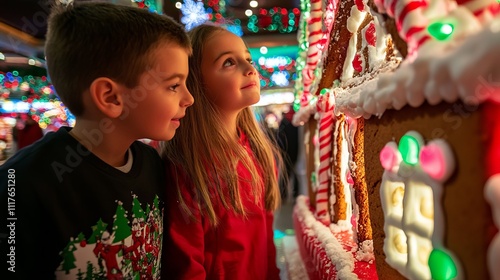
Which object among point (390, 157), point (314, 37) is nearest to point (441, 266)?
point (390, 157)

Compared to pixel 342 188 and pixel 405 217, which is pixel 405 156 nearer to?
pixel 405 217

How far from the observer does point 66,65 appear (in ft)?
4.68

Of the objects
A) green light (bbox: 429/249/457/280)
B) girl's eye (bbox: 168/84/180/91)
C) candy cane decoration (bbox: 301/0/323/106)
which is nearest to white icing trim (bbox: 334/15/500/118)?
green light (bbox: 429/249/457/280)

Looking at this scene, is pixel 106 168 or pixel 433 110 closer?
pixel 433 110

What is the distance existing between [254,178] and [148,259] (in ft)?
2.17

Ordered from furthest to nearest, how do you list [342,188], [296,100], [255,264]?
[296,100]
[342,188]
[255,264]

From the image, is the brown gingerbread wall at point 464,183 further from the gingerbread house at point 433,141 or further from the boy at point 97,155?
the boy at point 97,155

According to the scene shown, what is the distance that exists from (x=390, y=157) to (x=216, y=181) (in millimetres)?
845

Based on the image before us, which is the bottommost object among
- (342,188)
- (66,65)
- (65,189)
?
(342,188)

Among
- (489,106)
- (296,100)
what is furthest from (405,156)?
(296,100)

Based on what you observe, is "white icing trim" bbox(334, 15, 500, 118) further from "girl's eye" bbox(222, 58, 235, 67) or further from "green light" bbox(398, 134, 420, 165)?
"girl's eye" bbox(222, 58, 235, 67)

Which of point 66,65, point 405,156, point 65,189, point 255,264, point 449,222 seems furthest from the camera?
point 255,264

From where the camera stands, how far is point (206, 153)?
1880mm

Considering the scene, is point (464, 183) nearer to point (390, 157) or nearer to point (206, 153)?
point (390, 157)
